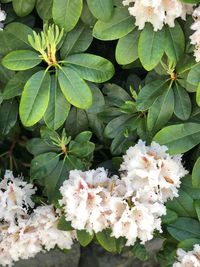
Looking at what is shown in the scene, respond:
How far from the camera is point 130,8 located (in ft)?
5.65

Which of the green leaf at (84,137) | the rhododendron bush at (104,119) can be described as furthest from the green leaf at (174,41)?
the green leaf at (84,137)

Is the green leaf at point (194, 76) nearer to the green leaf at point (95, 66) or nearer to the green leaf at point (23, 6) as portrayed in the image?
the green leaf at point (95, 66)

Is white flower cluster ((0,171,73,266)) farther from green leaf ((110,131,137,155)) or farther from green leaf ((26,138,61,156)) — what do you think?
green leaf ((110,131,137,155))

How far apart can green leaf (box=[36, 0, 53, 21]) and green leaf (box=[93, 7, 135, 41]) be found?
192 millimetres

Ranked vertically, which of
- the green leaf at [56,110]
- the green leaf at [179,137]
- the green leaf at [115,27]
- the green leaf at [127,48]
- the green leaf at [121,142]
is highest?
the green leaf at [115,27]

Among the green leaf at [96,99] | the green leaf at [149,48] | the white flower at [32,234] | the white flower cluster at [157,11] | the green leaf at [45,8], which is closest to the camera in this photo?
the white flower cluster at [157,11]

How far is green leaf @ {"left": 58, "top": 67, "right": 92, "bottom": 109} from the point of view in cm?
185

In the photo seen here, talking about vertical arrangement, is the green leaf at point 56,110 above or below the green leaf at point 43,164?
above

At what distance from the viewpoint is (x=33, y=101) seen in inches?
72.7

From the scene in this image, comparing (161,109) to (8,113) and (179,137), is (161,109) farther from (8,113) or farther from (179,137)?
(8,113)

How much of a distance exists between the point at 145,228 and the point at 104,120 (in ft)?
1.52

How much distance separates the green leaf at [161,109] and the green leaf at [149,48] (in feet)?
0.54

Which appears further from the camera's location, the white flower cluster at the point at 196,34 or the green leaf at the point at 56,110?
the green leaf at the point at 56,110

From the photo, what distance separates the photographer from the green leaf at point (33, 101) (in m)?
1.85
